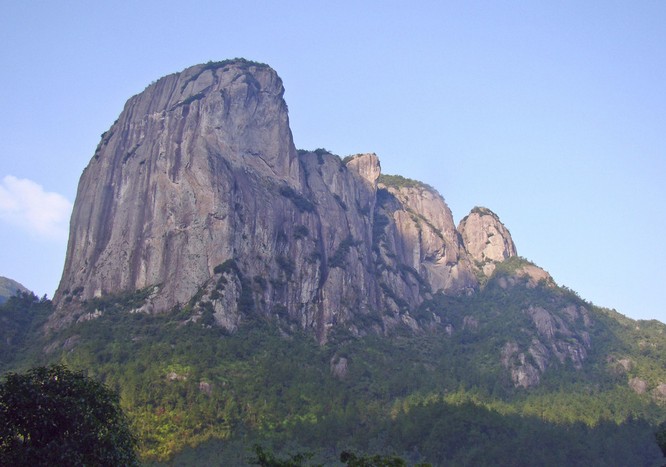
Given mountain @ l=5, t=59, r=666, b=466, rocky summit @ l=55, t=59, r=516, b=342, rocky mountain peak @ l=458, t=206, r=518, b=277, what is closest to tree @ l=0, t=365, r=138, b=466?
mountain @ l=5, t=59, r=666, b=466

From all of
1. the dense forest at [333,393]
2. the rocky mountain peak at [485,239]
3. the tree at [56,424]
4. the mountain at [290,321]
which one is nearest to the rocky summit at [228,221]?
the mountain at [290,321]

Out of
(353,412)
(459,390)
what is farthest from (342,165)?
(353,412)

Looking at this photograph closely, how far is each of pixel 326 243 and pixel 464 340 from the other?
104 feet

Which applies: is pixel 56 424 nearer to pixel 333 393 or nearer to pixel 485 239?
pixel 333 393

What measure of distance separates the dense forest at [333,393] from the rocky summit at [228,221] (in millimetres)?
5279

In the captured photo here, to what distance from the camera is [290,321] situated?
11131 cm

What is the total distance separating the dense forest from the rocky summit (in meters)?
5.28

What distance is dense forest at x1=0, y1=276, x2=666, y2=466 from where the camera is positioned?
75.1 meters

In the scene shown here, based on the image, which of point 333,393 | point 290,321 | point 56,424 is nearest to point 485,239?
point 290,321

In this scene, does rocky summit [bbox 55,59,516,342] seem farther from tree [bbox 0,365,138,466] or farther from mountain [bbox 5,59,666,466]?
tree [bbox 0,365,138,466]

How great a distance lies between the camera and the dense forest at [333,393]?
75.1 metres

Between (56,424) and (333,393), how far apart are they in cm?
6084

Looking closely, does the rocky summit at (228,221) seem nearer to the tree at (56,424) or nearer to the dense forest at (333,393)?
the dense forest at (333,393)

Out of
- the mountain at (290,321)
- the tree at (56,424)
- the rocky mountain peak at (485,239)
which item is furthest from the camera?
the rocky mountain peak at (485,239)
